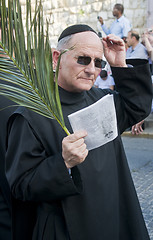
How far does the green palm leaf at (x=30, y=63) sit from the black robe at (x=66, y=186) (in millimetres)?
155

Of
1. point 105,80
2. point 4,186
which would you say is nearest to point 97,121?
point 4,186

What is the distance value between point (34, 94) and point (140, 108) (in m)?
0.84

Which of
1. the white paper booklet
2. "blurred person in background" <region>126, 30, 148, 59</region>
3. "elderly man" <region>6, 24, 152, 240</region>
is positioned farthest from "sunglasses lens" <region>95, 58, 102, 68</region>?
"blurred person in background" <region>126, 30, 148, 59</region>

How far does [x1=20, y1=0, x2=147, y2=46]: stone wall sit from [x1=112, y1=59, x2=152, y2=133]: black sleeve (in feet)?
33.4

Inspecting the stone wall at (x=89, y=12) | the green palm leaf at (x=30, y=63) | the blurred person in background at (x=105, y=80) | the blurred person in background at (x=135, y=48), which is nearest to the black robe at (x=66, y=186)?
the green palm leaf at (x=30, y=63)

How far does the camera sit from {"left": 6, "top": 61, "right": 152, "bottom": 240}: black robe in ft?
5.83

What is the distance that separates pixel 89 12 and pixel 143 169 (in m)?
9.81

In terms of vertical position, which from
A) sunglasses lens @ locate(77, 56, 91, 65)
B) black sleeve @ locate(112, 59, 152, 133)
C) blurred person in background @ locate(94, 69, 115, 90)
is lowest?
blurred person in background @ locate(94, 69, 115, 90)

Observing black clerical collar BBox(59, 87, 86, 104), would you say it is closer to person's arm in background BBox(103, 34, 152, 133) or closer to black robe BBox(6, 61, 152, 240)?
black robe BBox(6, 61, 152, 240)

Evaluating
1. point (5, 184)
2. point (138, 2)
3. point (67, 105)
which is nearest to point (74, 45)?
point (67, 105)

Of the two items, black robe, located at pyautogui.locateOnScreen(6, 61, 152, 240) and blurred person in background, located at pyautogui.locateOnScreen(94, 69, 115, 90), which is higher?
black robe, located at pyautogui.locateOnScreen(6, 61, 152, 240)

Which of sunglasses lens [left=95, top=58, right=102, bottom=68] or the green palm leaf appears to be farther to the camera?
sunglasses lens [left=95, top=58, right=102, bottom=68]

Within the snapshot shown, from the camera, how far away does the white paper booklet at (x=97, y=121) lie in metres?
1.69

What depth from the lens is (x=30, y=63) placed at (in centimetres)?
174
